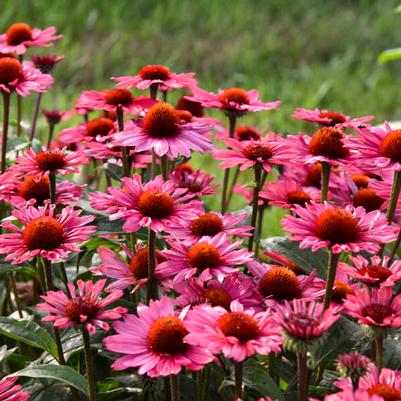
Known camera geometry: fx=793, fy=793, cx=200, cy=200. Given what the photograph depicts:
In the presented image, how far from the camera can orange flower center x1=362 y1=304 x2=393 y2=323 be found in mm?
991

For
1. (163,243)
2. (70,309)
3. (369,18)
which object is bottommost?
(369,18)

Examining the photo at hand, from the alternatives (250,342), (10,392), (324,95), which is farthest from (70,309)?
(324,95)

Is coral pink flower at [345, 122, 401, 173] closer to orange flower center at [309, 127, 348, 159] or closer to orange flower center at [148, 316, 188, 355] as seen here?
orange flower center at [309, 127, 348, 159]

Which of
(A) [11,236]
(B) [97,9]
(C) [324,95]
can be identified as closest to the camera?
(A) [11,236]

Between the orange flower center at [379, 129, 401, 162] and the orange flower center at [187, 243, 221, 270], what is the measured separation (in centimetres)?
32

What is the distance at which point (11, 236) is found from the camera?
1.17 meters

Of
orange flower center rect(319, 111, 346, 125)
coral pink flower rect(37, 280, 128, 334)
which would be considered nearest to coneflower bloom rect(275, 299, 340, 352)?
coral pink flower rect(37, 280, 128, 334)

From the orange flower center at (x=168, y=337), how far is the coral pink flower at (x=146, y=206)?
18 centimetres

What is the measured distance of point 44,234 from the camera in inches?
44.0

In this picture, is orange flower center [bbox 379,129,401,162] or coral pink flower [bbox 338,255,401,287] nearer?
coral pink flower [bbox 338,255,401,287]

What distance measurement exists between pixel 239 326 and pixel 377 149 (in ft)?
1.54

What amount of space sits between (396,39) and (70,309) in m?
4.51

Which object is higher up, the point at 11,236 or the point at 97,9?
the point at 11,236

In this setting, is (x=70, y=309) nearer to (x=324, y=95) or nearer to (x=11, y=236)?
(x=11, y=236)
